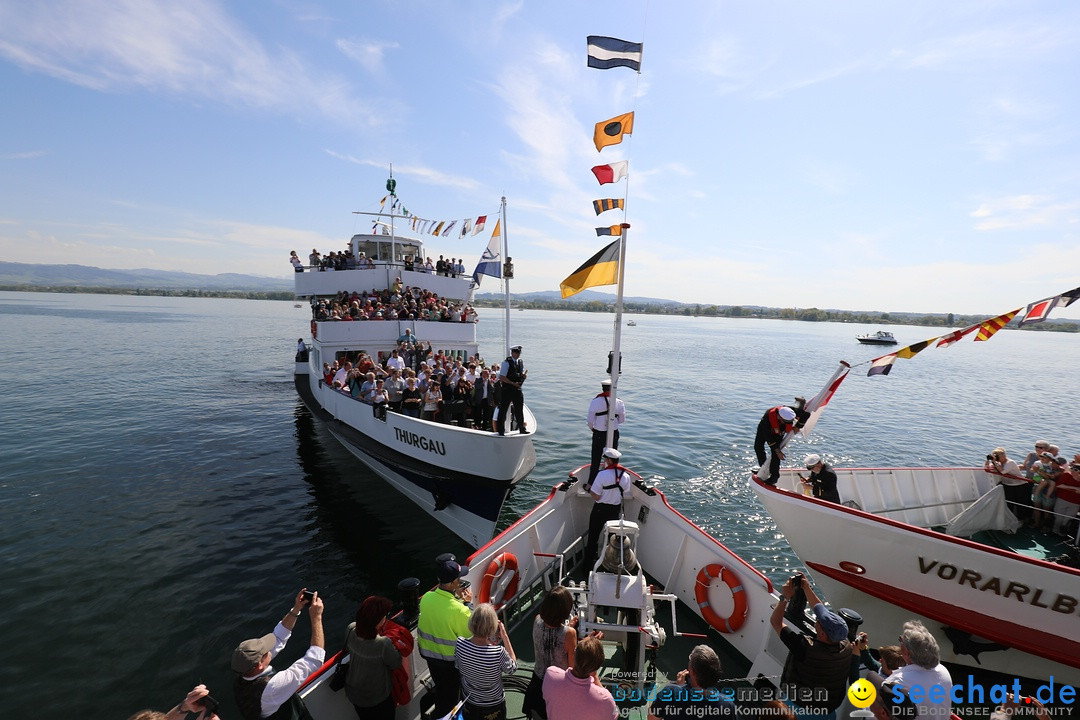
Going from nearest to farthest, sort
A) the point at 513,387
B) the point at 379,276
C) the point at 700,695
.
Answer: the point at 700,695
the point at 513,387
the point at 379,276

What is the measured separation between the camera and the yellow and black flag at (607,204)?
6617 millimetres

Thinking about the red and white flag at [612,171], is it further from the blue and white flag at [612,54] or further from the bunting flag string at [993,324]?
the bunting flag string at [993,324]

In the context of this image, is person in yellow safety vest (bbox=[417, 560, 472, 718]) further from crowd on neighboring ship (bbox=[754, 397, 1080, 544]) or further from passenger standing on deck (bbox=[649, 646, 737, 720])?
crowd on neighboring ship (bbox=[754, 397, 1080, 544])

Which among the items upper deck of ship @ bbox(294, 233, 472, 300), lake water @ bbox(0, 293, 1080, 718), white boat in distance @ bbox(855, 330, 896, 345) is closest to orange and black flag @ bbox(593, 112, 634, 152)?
lake water @ bbox(0, 293, 1080, 718)

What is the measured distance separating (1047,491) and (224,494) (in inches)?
695

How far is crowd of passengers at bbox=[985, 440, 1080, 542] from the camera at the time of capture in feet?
24.6

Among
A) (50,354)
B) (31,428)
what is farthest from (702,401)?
(50,354)

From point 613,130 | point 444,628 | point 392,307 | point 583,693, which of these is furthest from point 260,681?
point 392,307

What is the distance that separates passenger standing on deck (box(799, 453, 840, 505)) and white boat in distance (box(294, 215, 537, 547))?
495 centimetres

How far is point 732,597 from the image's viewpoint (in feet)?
18.9

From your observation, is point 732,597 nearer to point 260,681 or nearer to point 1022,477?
point 260,681

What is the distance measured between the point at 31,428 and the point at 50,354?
79.7ft

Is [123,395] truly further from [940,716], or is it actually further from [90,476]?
[940,716]

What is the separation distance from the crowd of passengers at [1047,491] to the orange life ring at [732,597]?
18.8ft
